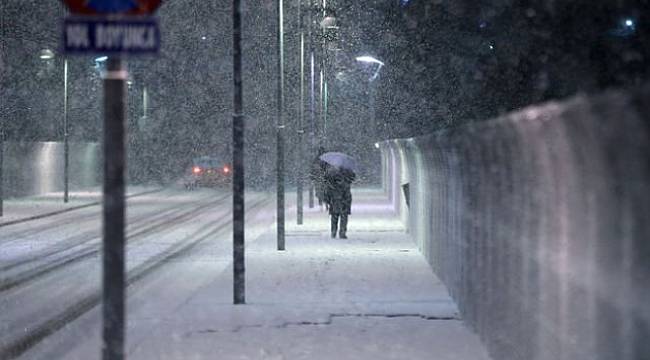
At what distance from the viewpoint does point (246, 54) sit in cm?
10119

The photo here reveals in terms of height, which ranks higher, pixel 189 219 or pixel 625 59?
pixel 625 59

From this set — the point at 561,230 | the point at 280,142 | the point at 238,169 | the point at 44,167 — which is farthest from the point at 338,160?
the point at 44,167

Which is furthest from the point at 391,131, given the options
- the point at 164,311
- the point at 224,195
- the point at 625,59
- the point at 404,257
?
the point at 164,311

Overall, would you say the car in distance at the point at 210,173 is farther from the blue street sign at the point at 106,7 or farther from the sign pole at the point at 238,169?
the blue street sign at the point at 106,7

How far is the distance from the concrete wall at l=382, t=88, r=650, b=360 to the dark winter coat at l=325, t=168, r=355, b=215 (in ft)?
40.2

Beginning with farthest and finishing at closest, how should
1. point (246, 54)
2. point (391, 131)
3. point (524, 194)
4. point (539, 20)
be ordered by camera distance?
1. point (246, 54)
2. point (391, 131)
3. point (539, 20)
4. point (524, 194)

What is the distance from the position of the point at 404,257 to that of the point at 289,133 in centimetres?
6231

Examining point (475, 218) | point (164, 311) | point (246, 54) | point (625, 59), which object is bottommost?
point (164, 311)

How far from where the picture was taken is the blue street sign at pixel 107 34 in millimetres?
6266

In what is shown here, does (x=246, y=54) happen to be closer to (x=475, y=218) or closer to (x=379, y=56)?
(x=379, y=56)

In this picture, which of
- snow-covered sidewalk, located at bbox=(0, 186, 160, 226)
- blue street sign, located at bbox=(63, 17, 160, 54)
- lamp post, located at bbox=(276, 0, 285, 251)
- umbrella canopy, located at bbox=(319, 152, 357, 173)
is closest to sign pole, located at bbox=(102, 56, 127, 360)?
blue street sign, located at bbox=(63, 17, 160, 54)

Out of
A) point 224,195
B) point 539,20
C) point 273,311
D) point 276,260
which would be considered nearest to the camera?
point 273,311

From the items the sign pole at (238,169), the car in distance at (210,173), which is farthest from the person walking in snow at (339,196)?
the car in distance at (210,173)

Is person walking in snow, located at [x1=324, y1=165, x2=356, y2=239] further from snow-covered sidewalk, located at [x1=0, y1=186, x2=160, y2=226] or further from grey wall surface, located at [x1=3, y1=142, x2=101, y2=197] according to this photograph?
grey wall surface, located at [x1=3, y1=142, x2=101, y2=197]
